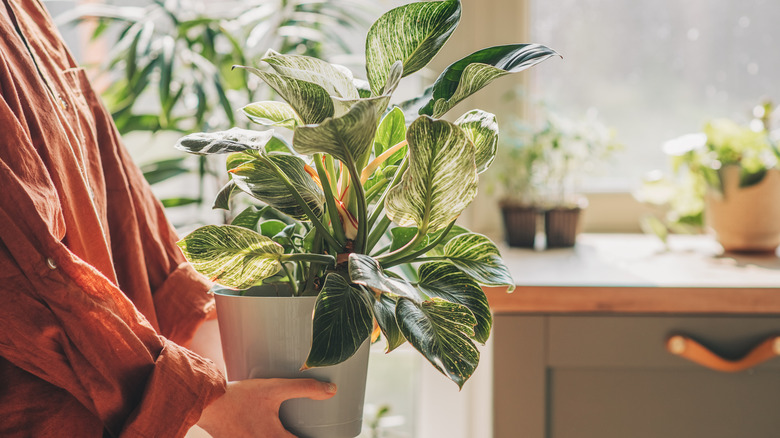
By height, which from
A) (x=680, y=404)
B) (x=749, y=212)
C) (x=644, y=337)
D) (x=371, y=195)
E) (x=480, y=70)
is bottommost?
(x=680, y=404)

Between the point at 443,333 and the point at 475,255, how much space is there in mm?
97

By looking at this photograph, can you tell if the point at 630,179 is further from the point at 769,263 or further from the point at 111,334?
the point at 111,334

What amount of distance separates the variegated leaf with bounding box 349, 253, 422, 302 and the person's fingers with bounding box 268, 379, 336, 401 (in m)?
0.12

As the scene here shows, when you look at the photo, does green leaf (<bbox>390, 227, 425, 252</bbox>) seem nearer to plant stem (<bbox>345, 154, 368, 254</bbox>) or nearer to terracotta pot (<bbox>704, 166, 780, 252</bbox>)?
plant stem (<bbox>345, 154, 368, 254</bbox>)

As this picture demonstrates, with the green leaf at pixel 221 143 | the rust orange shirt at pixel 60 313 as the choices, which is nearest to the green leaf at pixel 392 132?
the green leaf at pixel 221 143

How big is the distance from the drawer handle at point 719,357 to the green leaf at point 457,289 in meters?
0.61

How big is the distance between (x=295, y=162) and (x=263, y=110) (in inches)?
2.5

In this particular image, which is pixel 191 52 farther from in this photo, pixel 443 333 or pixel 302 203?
pixel 443 333

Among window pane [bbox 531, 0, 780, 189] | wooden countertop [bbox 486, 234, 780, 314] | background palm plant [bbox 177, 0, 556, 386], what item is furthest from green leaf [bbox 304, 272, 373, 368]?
window pane [bbox 531, 0, 780, 189]

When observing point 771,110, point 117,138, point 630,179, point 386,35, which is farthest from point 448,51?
point 386,35

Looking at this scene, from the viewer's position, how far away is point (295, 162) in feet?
1.64

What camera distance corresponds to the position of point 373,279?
410 millimetres

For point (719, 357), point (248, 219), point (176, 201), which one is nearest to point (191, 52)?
point (176, 201)

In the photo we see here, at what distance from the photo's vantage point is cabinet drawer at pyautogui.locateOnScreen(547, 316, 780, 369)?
3.25ft
